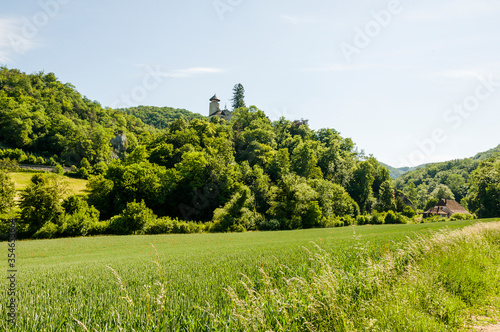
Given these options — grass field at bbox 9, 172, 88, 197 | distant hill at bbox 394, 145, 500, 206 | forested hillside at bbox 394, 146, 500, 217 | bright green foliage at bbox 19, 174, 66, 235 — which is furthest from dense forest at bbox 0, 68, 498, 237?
distant hill at bbox 394, 145, 500, 206

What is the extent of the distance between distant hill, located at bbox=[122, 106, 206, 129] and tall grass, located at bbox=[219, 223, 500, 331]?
13055 centimetres

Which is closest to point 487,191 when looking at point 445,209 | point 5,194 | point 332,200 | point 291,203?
point 445,209

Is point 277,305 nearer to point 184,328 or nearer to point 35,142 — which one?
point 184,328

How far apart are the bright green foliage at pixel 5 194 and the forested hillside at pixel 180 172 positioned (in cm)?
270

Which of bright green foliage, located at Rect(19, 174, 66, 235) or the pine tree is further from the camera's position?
the pine tree

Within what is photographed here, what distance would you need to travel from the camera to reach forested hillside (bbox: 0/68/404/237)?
41.0 m

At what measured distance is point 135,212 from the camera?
40719 mm

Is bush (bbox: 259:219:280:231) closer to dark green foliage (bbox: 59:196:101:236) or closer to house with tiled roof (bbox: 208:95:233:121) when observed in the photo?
dark green foliage (bbox: 59:196:101:236)

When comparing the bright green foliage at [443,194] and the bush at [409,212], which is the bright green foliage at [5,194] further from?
the bright green foliage at [443,194]

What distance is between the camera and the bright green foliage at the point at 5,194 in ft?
116

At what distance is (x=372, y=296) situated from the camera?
5.98 metres

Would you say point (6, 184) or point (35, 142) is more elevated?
point (35, 142)

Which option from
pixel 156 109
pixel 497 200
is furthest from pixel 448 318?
pixel 156 109

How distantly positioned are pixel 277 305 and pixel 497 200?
74.0 m
